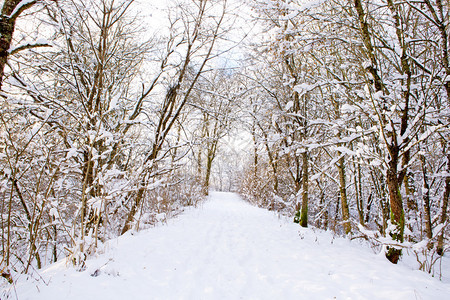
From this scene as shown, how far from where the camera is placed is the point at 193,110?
721 cm

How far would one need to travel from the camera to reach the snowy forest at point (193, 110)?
262cm

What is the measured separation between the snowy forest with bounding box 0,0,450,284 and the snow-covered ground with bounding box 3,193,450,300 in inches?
12.2

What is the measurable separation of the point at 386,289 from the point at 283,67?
6.08 meters

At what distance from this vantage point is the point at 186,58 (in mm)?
5277

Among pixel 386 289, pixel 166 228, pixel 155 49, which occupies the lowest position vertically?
pixel 166 228

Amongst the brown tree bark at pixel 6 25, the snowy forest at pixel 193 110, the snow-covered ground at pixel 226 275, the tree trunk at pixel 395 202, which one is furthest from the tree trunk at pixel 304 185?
the brown tree bark at pixel 6 25

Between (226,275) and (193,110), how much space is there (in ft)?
18.3

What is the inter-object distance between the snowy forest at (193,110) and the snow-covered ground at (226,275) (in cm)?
31

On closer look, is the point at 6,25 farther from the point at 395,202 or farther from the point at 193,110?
the point at 193,110

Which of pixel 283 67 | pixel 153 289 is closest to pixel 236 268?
pixel 153 289

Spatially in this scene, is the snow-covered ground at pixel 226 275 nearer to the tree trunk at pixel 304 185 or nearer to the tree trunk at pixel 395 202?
the tree trunk at pixel 395 202

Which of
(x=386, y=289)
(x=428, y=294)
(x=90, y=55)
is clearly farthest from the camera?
(x=90, y=55)

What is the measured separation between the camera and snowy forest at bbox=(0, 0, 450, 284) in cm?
262

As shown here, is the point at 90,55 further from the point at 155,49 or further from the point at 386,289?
the point at 386,289
